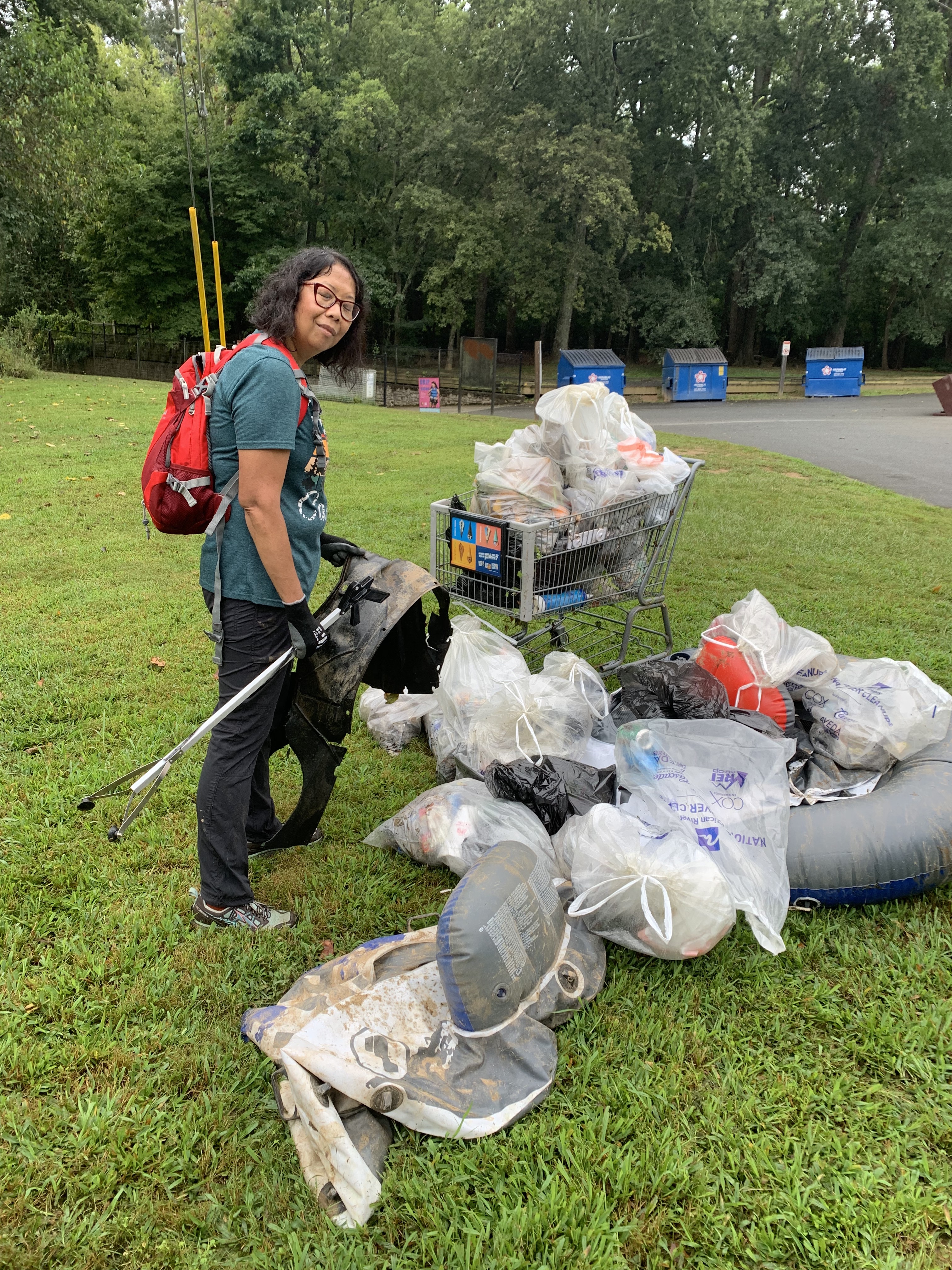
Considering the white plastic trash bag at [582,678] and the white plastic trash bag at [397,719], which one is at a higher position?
the white plastic trash bag at [582,678]

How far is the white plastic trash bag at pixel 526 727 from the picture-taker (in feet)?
10.7

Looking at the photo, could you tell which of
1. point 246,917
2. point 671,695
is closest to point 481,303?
point 671,695

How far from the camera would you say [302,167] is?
27.8 m

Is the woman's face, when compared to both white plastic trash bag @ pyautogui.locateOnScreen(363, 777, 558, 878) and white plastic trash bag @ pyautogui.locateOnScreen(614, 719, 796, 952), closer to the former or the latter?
white plastic trash bag @ pyautogui.locateOnScreen(363, 777, 558, 878)

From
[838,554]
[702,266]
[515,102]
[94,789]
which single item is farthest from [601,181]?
[94,789]

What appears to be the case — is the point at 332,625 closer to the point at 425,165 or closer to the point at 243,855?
the point at 243,855

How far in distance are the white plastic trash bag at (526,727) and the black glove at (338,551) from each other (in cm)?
83

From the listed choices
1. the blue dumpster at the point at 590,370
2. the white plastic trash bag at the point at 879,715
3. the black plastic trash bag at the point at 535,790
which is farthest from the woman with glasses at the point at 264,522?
the blue dumpster at the point at 590,370

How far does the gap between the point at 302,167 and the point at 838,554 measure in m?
26.8

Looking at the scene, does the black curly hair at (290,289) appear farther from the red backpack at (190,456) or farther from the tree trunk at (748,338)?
the tree trunk at (748,338)

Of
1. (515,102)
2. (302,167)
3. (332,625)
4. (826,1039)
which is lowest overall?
(826,1039)

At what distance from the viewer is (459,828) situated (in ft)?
9.40

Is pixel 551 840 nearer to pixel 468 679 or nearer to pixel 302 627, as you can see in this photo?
pixel 468 679

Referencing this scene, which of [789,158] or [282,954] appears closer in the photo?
[282,954]
